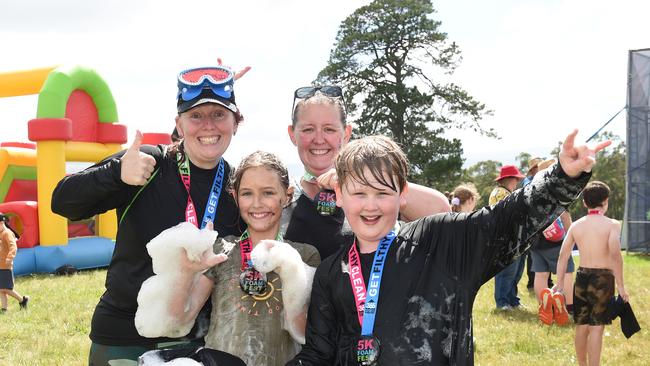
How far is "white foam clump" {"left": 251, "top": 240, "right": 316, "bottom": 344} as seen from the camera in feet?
8.32

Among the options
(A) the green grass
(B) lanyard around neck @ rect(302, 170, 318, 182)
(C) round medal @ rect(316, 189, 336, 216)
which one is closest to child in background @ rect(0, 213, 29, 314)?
(A) the green grass

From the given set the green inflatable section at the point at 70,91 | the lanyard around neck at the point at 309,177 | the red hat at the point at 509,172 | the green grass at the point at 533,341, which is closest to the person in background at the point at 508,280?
the red hat at the point at 509,172

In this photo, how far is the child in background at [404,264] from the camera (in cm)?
219

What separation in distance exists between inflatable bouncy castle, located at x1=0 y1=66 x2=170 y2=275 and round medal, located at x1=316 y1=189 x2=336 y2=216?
11.9 metres

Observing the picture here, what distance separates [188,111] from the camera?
2994 millimetres

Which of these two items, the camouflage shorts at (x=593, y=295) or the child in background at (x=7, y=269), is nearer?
the camouflage shorts at (x=593, y=295)

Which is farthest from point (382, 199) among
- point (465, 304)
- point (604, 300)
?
point (604, 300)

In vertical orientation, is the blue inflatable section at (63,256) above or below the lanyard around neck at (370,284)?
below

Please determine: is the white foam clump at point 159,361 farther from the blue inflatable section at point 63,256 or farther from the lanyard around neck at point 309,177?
the blue inflatable section at point 63,256

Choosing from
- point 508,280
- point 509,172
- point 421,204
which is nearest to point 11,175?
point 509,172

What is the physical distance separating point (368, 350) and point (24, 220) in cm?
1353

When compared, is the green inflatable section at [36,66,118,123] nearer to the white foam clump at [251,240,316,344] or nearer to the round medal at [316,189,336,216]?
the round medal at [316,189,336,216]

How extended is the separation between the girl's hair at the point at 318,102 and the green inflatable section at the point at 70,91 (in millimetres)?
12220

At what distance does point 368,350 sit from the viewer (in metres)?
2.22
